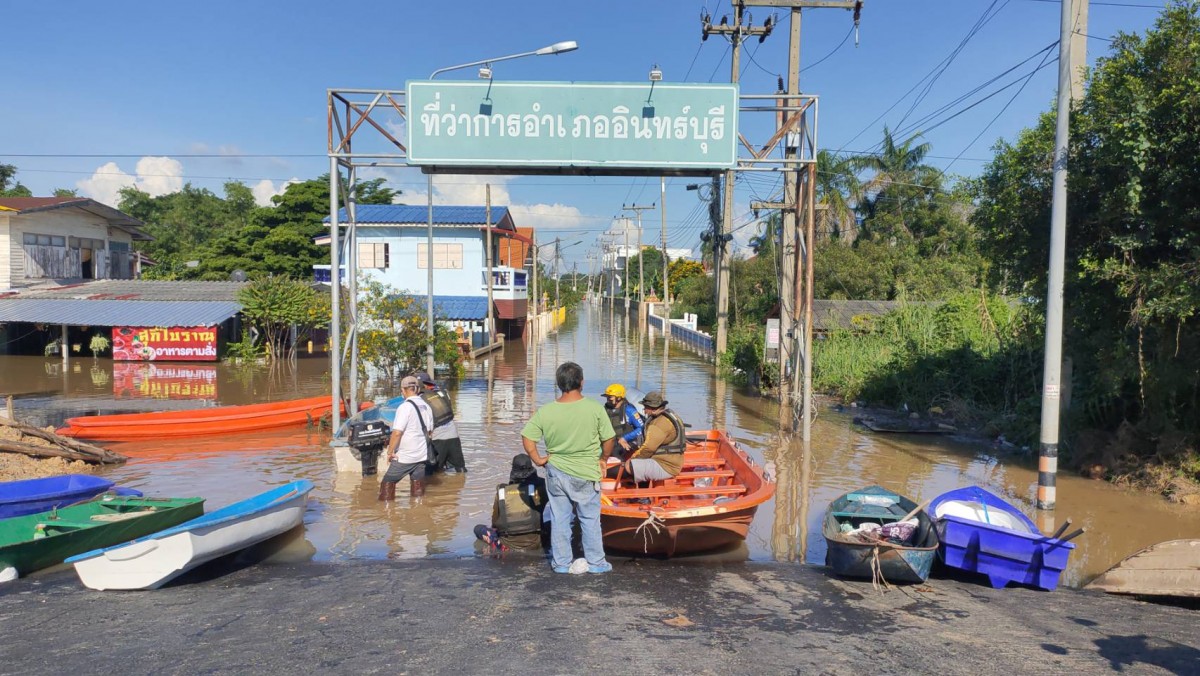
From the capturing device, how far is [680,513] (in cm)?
704

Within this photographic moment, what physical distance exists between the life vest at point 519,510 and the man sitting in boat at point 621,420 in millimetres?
1172

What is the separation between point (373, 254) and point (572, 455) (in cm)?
3269

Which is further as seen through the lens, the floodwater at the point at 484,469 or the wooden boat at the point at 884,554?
the floodwater at the point at 484,469

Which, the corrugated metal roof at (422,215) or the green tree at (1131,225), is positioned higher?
the corrugated metal roof at (422,215)

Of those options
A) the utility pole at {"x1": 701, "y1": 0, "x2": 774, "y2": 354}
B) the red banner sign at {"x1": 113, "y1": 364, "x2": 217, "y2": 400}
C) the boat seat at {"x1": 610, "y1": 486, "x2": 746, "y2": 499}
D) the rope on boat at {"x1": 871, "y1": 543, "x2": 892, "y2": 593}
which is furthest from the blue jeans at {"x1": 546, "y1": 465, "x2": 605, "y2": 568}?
the utility pole at {"x1": 701, "y1": 0, "x2": 774, "y2": 354}

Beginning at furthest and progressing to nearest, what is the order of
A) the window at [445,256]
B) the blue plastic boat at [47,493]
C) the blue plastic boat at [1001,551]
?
the window at [445,256], the blue plastic boat at [47,493], the blue plastic boat at [1001,551]

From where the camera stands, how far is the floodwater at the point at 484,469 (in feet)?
28.7

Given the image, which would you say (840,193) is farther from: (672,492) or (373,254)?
(672,492)

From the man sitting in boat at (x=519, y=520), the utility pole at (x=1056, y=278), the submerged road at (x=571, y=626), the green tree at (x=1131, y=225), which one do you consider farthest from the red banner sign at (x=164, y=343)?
the utility pole at (x=1056, y=278)

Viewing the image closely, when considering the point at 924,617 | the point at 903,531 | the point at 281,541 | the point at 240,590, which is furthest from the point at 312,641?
the point at 903,531

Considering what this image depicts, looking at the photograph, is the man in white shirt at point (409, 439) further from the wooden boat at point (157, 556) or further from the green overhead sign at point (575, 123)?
the green overhead sign at point (575, 123)

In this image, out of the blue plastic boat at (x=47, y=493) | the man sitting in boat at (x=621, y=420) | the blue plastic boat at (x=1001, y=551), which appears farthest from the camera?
the man sitting in boat at (x=621, y=420)

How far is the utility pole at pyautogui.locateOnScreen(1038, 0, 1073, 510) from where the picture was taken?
911cm

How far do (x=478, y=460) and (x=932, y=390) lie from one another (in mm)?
10724
